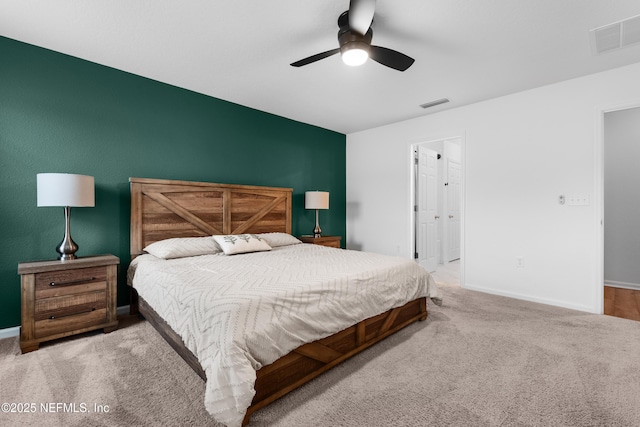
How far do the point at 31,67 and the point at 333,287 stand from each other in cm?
331

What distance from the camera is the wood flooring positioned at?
10.4 feet

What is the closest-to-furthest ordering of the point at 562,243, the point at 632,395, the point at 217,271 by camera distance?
the point at 632,395 → the point at 217,271 → the point at 562,243

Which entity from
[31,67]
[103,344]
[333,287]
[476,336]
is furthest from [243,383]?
[31,67]

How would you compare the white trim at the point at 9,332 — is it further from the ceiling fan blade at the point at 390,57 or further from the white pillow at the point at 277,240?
the ceiling fan blade at the point at 390,57

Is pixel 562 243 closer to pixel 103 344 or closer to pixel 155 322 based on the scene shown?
pixel 155 322

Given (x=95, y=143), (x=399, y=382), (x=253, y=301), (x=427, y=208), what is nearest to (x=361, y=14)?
(x=253, y=301)

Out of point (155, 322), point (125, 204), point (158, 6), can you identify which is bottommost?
point (155, 322)

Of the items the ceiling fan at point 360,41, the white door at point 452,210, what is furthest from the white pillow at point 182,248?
the white door at point 452,210

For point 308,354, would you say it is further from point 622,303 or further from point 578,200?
point 622,303

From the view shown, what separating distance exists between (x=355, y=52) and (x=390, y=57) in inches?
12.5

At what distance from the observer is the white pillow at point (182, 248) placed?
2.85m

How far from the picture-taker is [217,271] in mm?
2299

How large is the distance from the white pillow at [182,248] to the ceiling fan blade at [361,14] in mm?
2450

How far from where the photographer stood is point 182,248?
2939mm
